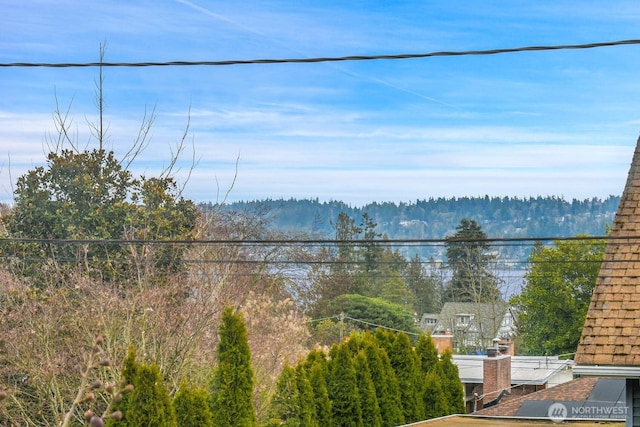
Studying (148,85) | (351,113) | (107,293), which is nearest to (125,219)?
(107,293)

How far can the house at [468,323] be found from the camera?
44.2 metres

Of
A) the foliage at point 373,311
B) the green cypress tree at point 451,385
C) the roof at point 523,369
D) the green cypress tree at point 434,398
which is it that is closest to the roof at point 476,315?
the foliage at point 373,311

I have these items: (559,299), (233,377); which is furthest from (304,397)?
(559,299)

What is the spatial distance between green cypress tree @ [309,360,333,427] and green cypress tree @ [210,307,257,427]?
8.43 feet

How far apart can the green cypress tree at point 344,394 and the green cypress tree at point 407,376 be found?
2.24 metres

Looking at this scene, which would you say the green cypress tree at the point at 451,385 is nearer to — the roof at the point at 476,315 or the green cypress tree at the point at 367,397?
the green cypress tree at the point at 367,397

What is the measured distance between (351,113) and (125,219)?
18527 millimetres

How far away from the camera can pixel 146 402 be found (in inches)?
487

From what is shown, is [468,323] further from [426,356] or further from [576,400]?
[426,356]

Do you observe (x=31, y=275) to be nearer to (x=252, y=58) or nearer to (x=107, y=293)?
(x=107, y=293)

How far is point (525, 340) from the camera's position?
151ft

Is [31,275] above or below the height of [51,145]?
below

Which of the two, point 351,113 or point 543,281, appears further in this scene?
point 543,281

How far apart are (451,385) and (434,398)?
899mm
